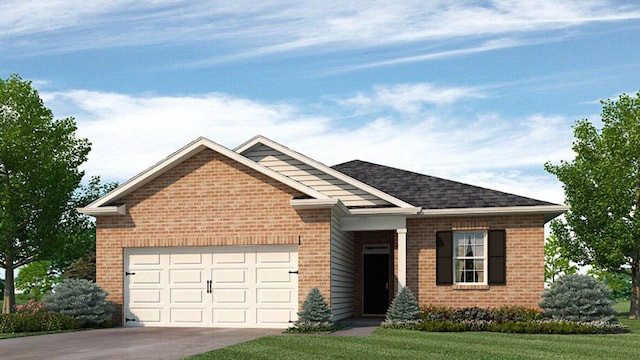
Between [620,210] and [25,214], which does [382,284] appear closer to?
[620,210]

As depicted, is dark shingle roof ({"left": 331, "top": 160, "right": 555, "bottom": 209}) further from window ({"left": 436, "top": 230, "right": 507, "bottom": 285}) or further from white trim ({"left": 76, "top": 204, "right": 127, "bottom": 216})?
white trim ({"left": 76, "top": 204, "right": 127, "bottom": 216})

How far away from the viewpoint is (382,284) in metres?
26.1

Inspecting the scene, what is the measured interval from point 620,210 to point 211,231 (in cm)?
1736

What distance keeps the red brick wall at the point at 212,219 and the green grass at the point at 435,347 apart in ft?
11.0

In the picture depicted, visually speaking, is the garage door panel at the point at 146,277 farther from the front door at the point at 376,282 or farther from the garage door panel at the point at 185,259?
the front door at the point at 376,282

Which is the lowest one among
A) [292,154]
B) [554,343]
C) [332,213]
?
[554,343]

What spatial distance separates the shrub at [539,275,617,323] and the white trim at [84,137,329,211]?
751 cm

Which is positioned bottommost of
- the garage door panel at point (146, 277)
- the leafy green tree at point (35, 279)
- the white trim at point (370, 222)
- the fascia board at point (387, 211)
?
the leafy green tree at point (35, 279)

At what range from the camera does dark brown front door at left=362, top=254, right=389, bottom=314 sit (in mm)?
26094

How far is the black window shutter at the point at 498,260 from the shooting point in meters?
23.0

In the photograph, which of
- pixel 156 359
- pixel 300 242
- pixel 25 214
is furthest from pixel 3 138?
pixel 156 359

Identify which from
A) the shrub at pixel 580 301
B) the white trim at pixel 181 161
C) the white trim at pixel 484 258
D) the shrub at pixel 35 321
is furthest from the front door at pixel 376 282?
the shrub at pixel 35 321

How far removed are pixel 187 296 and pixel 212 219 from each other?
7.92 ft

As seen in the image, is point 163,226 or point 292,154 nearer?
point 163,226
